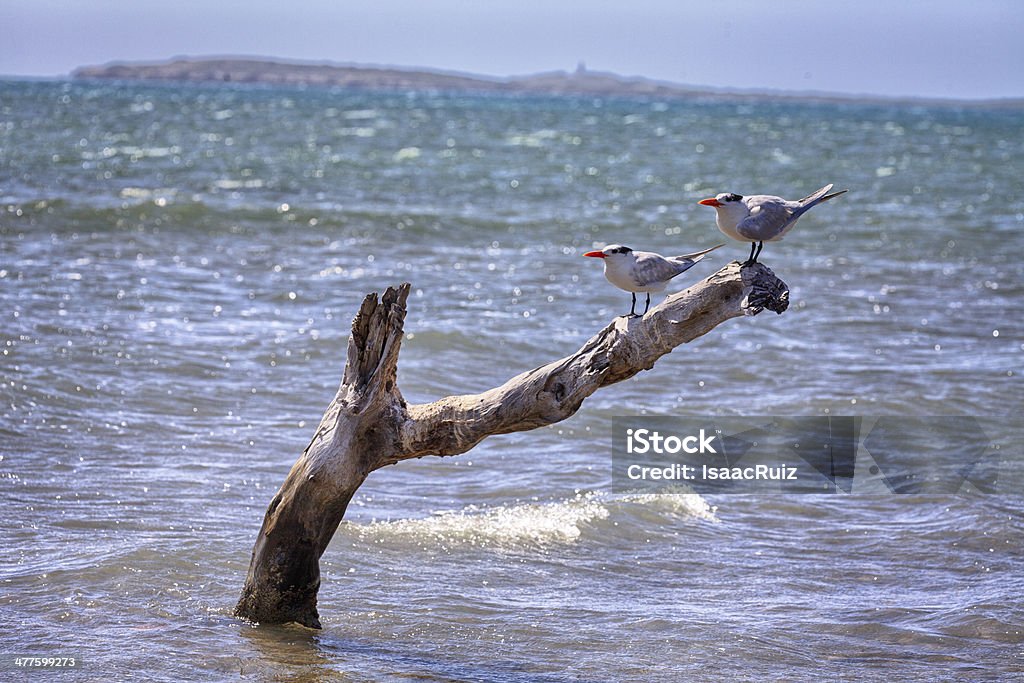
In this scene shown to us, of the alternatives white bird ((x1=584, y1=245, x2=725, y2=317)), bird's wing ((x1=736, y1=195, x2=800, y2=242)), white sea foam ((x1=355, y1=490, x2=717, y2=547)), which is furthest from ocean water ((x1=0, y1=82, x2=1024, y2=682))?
bird's wing ((x1=736, y1=195, x2=800, y2=242))

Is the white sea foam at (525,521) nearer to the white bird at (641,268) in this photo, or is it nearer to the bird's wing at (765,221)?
the white bird at (641,268)

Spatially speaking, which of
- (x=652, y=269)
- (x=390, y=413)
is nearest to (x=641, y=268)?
(x=652, y=269)

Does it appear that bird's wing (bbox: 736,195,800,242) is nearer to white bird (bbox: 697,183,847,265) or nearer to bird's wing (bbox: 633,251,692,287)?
white bird (bbox: 697,183,847,265)

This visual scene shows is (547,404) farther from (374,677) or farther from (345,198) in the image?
(345,198)

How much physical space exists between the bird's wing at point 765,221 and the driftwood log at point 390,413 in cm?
20

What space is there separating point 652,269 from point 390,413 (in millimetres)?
1260

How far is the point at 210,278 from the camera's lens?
1338cm

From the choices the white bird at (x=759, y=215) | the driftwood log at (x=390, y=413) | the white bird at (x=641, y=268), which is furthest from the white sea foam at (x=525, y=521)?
the white bird at (x=759, y=215)

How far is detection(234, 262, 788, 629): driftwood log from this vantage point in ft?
14.3

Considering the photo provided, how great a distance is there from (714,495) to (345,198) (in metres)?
15.0

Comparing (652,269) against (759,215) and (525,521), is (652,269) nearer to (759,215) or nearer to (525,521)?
(759,215)

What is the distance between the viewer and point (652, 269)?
452cm

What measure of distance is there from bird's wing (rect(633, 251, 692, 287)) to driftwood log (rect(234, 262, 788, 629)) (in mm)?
134

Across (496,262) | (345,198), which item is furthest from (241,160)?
(496,262)
